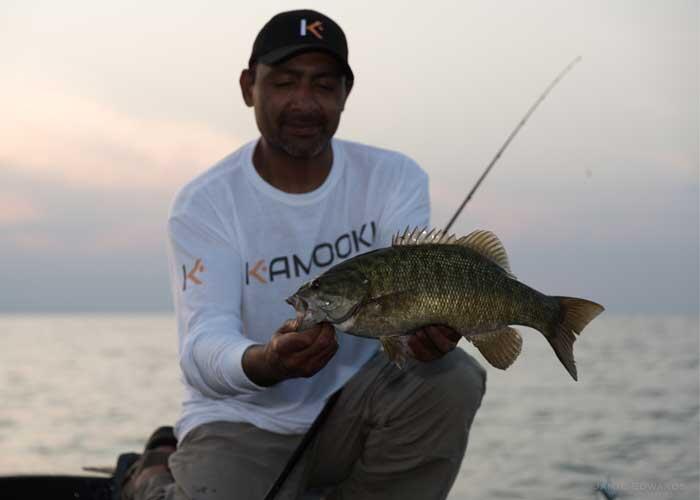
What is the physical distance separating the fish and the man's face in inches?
46.6

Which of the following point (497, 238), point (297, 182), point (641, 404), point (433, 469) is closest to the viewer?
point (497, 238)

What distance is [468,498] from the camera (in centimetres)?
845

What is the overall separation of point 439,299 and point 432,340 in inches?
10.0

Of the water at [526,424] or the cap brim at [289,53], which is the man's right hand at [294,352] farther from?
the water at [526,424]

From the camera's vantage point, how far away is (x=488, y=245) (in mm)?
3898

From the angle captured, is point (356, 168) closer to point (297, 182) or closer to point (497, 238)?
point (297, 182)

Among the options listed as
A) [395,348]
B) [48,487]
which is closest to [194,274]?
[395,348]

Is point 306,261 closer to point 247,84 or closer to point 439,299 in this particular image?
point 247,84

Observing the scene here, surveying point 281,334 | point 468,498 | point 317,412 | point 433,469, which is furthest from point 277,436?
point 468,498

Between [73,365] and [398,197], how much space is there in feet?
80.4

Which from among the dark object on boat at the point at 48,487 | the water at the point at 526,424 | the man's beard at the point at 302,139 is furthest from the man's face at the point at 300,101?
the water at the point at 526,424

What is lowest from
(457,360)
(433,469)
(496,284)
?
(433,469)

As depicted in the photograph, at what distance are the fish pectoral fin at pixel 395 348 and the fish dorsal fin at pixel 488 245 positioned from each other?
1.65ft

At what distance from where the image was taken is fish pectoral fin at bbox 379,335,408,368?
364 cm
